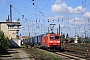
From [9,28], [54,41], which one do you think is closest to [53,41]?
[54,41]

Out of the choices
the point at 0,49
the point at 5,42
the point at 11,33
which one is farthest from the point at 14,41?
the point at 0,49

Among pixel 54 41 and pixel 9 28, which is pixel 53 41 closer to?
pixel 54 41

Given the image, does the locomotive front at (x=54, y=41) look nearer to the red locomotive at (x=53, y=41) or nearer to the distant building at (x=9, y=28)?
the red locomotive at (x=53, y=41)

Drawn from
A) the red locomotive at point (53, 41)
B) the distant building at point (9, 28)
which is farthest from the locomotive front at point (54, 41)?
the distant building at point (9, 28)

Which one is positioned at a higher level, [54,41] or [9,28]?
[9,28]

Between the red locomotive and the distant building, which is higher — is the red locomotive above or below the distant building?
below

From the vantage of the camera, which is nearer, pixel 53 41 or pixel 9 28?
pixel 53 41

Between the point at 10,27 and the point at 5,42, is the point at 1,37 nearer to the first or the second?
the point at 5,42

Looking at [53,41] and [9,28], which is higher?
[9,28]

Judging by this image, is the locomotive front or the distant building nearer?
the locomotive front

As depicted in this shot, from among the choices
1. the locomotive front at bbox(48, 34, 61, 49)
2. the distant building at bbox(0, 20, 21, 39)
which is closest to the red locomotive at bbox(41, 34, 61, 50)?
the locomotive front at bbox(48, 34, 61, 49)

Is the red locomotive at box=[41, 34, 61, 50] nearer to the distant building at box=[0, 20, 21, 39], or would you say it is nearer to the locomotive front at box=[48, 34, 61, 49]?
the locomotive front at box=[48, 34, 61, 49]

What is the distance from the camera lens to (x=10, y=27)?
270ft

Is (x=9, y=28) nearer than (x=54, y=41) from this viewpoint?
No
